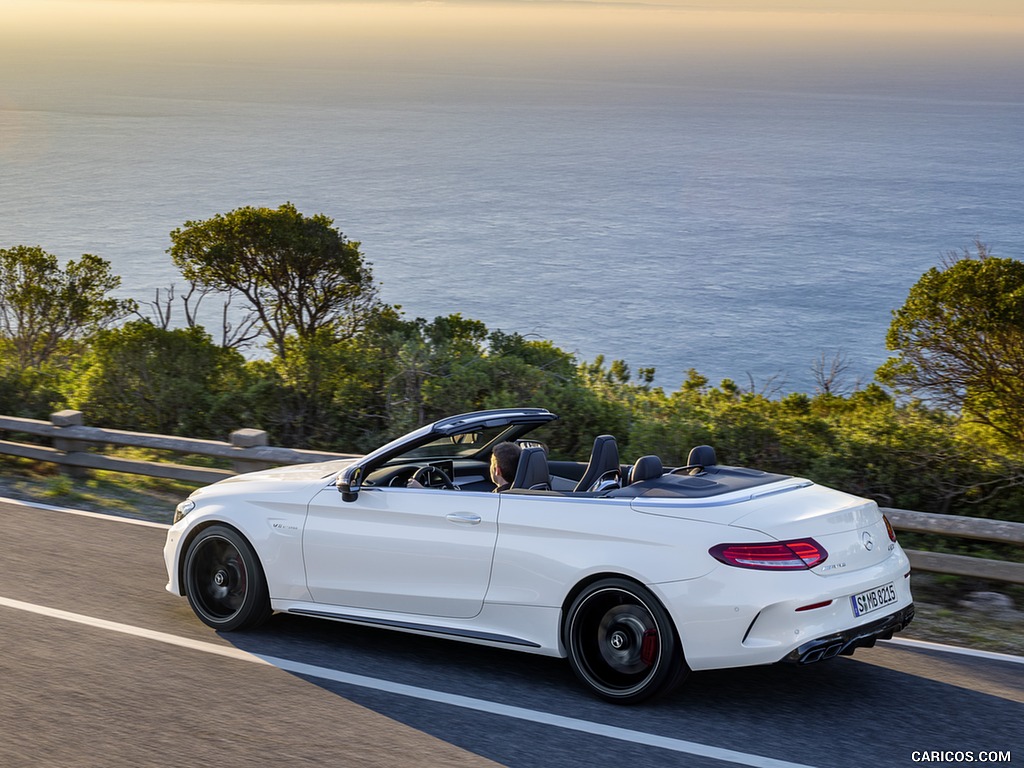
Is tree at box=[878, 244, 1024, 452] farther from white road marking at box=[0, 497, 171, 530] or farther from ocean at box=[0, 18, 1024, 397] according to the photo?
ocean at box=[0, 18, 1024, 397]

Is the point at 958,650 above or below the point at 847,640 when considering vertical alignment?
below

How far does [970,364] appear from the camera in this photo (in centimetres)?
1848

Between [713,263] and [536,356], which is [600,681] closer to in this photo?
[536,356]

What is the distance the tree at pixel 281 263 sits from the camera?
40188mm

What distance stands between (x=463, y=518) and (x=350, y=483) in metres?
0.76

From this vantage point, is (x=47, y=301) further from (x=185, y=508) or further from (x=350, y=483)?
(x=350, y=483)

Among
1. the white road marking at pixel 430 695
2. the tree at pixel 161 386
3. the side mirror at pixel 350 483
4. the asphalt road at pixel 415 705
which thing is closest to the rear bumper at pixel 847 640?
the asphalt road at pixel 415 705

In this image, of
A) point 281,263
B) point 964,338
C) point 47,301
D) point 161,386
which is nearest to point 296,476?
point 161,386

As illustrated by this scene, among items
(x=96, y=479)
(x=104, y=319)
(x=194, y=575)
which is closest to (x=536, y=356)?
(x=96, y=479)

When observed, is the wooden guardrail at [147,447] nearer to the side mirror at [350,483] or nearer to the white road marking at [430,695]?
the white road marking at [430,695]

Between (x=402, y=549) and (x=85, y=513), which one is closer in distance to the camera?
(x=402, y=549)

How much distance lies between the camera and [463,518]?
5879 mm

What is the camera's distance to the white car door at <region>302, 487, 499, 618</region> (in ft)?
19.1

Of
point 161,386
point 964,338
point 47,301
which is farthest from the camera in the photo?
point 47,301
